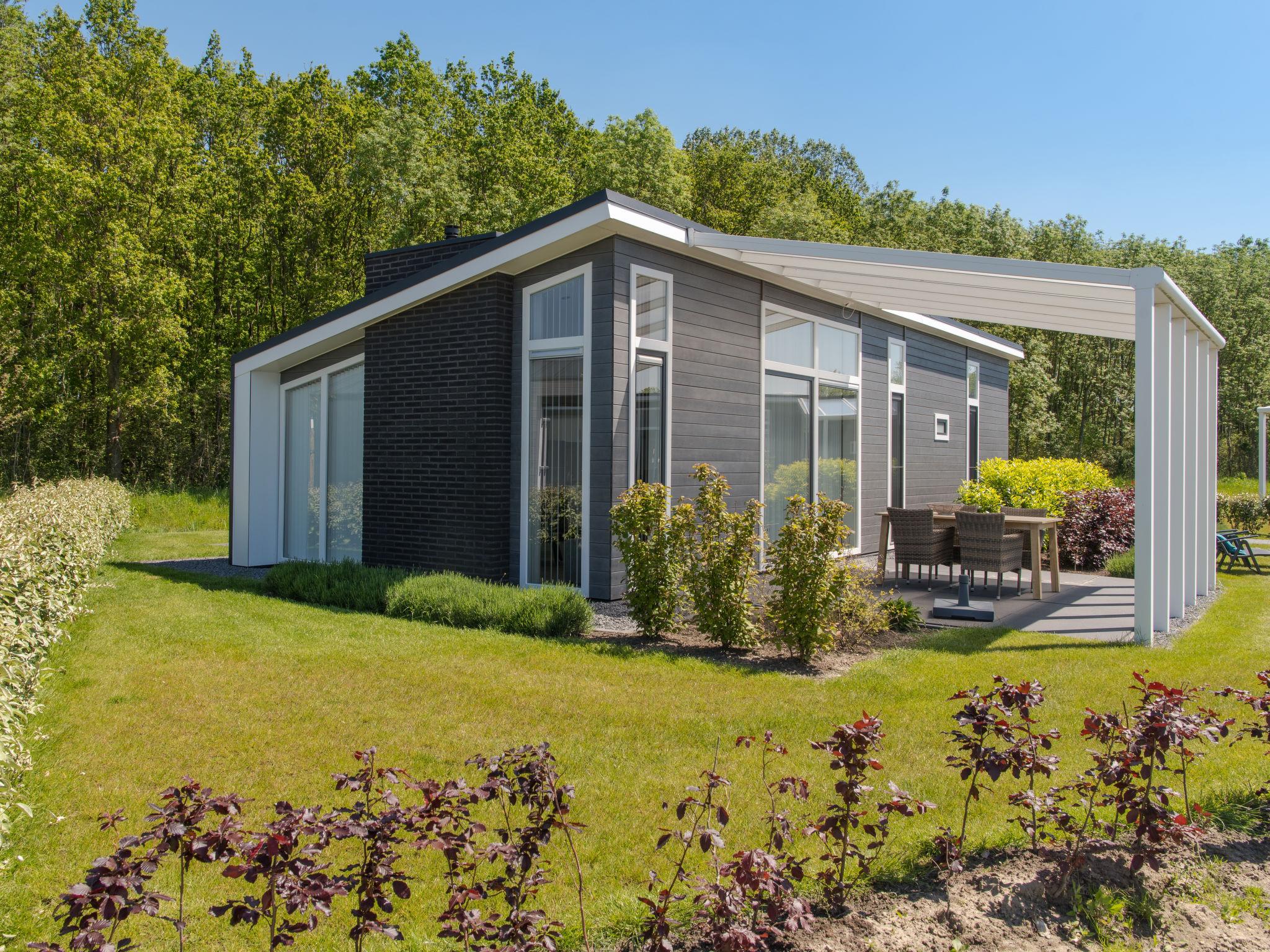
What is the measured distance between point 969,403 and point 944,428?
160 centimetres

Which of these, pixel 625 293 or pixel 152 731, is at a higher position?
pixel 625 293

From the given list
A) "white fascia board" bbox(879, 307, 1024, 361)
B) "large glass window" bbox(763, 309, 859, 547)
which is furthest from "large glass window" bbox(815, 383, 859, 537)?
"white fascia board" bbox(879, 307, 1024, 361)

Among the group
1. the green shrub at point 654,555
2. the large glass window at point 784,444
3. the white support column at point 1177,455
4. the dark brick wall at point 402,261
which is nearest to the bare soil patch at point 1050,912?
the green shrub at point 654,555

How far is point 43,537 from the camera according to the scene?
20.9ft

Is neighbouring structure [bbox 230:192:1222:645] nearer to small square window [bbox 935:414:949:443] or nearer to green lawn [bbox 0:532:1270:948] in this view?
green lawn [bbox 0:532:1270:948]

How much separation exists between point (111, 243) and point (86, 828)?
19246mm

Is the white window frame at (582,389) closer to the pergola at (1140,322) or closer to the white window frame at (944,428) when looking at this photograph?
the pergola at (1140,322)

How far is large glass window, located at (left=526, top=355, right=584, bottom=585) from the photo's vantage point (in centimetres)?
880

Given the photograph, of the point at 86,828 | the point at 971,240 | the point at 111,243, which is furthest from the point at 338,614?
the point at 971,240

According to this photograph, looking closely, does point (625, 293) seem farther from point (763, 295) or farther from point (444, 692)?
point (444, 692)

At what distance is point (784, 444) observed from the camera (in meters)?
11.2

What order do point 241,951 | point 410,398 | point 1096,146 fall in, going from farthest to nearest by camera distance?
point 1096,146 → point 410,398 → point 241,951

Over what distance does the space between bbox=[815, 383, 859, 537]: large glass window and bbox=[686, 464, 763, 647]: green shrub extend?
202 inches

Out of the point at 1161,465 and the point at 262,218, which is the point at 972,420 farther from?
the point at 262,218
